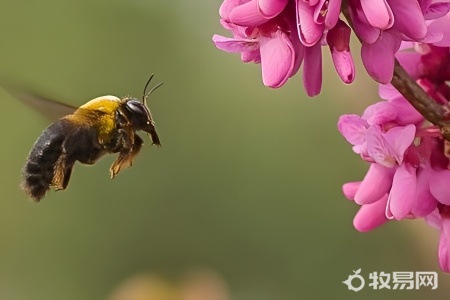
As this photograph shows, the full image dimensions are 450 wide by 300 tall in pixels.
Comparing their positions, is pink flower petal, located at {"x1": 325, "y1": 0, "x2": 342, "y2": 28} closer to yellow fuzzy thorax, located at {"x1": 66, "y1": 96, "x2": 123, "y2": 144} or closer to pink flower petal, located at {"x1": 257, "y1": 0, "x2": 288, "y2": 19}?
pink flower petal, located at {"x1": 257, "y1": 0, "x2": 288, "y2": 19}

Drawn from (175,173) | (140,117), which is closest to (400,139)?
(140,117)

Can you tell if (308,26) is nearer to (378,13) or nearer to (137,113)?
(378,13)

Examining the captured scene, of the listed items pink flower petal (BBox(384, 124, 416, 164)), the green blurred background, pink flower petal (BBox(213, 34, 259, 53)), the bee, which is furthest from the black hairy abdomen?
the green blurred background

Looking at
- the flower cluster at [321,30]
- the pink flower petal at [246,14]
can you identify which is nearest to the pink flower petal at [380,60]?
the flower cluster at [321,30]

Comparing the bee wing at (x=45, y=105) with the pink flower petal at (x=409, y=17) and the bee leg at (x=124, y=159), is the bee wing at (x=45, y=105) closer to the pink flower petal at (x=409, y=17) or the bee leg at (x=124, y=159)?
the bee leg at (x=124, y=159)

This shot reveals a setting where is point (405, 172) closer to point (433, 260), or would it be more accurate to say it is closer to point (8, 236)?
point (433, 260)

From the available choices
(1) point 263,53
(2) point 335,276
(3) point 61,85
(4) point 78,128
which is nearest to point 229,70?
(3) point 61,85
